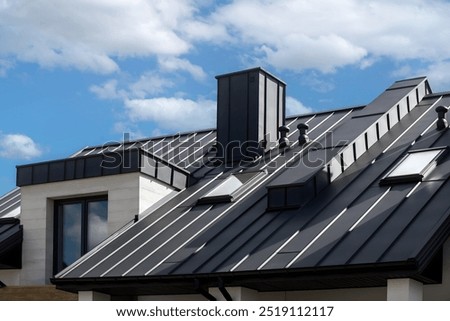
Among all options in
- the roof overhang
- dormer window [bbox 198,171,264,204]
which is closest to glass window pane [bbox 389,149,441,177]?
the roof overhang

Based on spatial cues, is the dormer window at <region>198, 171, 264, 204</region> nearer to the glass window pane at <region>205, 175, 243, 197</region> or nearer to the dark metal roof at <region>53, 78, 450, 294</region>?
the glass window pane at <region>205, 175, 243, 197</region>

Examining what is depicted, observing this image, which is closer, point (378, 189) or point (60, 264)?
point (378, 189)

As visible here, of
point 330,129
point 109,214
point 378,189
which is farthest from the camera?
point 330,129

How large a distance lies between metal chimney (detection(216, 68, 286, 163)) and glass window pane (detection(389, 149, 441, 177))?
5.62m

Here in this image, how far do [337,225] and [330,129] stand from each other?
825cm

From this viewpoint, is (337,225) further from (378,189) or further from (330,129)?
(330,129)

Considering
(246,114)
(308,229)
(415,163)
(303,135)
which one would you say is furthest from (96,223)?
(415,163)

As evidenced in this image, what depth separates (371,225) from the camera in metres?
15.0

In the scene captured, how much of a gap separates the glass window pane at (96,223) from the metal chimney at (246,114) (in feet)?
13.7

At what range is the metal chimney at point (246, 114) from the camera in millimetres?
22875

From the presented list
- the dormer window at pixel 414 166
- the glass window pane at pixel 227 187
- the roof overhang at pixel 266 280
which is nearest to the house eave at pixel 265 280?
the roof overhang at pixel 266 280

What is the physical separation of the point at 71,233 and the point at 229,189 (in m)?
4.25

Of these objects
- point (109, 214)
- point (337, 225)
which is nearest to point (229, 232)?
point (337, 225)

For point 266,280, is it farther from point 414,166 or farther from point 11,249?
point 11,249
